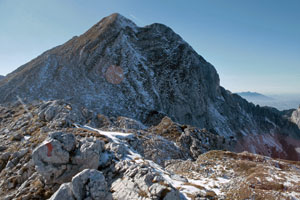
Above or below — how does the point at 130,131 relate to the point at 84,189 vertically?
below

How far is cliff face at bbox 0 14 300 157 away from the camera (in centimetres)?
5525

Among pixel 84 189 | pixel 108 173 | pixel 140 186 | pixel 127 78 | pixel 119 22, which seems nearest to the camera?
pixel 84 189

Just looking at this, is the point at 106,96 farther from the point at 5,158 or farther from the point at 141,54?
the point at 5,158

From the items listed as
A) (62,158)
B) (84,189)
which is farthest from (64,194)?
(62,158)

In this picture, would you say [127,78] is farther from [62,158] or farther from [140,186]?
[140,186]

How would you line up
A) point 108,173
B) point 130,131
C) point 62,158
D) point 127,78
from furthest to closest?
point 127,78
point 130,131
point 108,173
point 62,158

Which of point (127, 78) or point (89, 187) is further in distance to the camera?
point (127, 78)

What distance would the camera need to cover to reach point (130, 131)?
97.0 feet

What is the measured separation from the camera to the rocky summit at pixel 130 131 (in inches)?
482

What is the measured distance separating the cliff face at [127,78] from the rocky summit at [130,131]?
1.44ft

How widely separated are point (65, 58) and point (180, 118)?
2214 inches

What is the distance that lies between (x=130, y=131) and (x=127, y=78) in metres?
34.4

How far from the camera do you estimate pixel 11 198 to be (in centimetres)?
1147

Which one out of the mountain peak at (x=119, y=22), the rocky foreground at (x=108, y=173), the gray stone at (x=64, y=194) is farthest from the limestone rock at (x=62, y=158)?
the mountain peak at (x=119, y=22)
